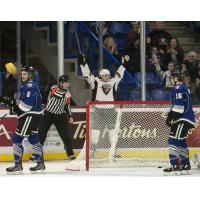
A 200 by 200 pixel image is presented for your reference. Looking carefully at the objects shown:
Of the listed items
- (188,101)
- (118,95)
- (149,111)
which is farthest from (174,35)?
(188,101)

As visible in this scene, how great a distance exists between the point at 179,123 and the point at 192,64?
302cm

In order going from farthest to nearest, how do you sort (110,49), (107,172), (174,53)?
1. (174,53)
2. (110,49)
3. (107,172)

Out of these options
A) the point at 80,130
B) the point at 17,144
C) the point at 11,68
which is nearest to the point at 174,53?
the point at 80,130

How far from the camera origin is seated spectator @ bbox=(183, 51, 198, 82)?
14180 mm

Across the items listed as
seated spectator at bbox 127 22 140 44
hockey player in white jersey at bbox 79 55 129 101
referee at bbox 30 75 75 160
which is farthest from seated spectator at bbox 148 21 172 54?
referee at bbox 30 75 75 160

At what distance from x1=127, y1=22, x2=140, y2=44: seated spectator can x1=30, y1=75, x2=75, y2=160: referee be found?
1930 millimetres

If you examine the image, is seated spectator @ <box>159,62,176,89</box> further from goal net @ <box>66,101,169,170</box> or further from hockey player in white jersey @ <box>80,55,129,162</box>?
goal net @ <box>66,101,169,170</box>

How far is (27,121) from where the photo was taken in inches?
452

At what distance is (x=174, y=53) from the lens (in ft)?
47.9

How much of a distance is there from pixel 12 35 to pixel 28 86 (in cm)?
A: 360

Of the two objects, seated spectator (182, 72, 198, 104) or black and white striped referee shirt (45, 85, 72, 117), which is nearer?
black and white striped referee shirt (45, 85, 72, 117)

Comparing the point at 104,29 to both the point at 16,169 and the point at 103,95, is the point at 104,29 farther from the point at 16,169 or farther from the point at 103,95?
the point at 16,169

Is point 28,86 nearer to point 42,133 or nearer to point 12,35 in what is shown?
point 42,133

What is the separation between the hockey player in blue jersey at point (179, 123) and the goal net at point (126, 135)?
0.74m
